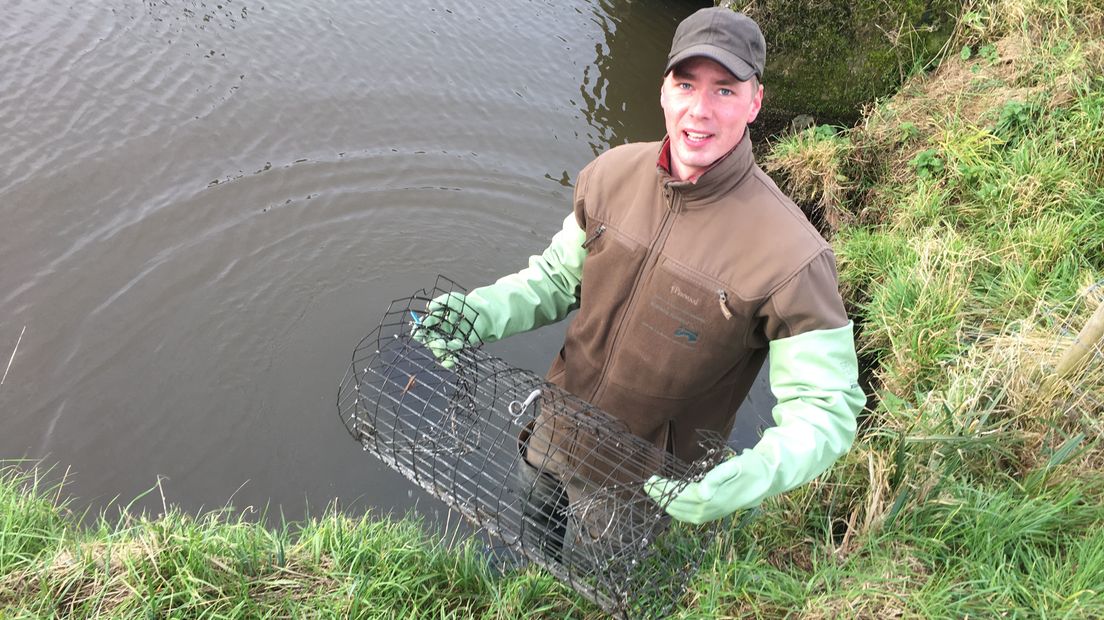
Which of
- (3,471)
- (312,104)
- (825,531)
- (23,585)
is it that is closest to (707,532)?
(825,531)

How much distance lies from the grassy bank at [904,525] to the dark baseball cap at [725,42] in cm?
149

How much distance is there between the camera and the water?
399cm

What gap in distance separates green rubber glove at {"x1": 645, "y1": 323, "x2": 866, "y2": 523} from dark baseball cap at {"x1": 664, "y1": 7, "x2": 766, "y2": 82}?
2.46ft

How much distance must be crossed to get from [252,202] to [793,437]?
433cm

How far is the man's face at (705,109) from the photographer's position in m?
2.21

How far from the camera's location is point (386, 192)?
5645 mm

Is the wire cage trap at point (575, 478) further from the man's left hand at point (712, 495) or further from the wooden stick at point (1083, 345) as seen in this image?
the wooden stick at point (1083, 345)

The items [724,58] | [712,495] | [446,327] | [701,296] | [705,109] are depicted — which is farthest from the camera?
[446,327]

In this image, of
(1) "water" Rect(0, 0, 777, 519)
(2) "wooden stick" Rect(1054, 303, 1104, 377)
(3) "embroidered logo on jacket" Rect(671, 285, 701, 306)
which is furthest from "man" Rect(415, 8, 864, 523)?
(1) "water" Rect(0, 0, 777, 519)

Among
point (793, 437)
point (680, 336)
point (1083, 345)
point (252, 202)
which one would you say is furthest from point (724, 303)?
point (252, 202)

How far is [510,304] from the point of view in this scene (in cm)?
261

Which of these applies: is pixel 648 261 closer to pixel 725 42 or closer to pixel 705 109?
pixel 705 109

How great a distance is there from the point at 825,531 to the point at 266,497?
98.6 inches

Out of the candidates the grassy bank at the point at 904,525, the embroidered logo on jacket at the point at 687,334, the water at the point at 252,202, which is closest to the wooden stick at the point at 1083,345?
the grassy bank at the point at 904,525
